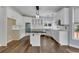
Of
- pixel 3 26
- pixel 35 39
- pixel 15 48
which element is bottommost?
pixel 15 48

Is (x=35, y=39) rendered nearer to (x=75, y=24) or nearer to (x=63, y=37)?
(x=63, y=37)

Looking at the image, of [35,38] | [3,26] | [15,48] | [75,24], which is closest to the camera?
[15,48]

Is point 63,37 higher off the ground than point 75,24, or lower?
lower

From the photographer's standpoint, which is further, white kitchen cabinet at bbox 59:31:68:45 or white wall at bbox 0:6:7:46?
white kitchen cabinet at bbox 59:31:68:45

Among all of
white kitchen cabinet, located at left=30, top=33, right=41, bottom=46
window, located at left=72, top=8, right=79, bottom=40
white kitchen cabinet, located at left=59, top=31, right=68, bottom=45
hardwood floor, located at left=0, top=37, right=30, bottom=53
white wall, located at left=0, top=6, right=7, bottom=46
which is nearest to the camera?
hardwood floor, located at left=0, top=37, right=30, bottom=53

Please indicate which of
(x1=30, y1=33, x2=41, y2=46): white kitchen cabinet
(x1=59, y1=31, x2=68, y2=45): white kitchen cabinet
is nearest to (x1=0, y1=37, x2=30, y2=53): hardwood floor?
(x1=30, y1=33, x2=41, y2=46): white kitchen cabinet

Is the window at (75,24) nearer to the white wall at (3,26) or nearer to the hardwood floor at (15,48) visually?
the hardwood floor at (15,48)

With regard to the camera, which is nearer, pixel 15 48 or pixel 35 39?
pixel 15 48

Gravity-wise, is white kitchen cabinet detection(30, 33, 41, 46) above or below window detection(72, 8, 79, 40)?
below

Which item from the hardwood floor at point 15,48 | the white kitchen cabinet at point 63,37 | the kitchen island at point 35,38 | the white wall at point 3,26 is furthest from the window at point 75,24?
the white wall at point 3,26

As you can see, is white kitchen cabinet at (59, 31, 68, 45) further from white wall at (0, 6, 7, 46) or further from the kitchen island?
white wall at (0, 6, 7, 46)

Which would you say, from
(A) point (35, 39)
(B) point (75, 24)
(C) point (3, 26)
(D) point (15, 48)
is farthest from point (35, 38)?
(B) point (75, 24)

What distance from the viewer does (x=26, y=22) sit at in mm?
13844
